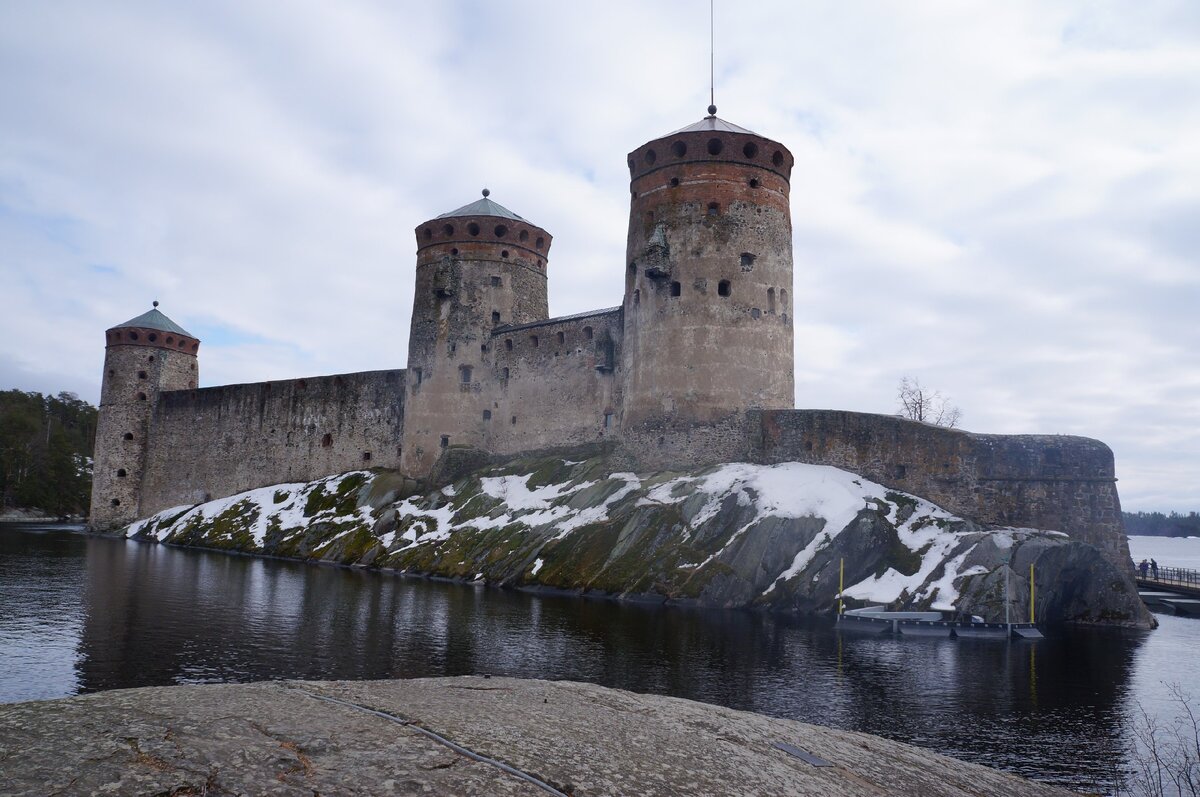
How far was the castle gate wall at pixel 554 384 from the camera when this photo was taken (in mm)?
38750

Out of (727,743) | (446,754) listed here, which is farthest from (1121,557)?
(446,754)

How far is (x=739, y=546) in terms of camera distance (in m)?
28.2

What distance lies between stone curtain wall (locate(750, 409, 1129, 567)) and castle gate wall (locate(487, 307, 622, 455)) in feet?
36.8

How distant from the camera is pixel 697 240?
114 feet

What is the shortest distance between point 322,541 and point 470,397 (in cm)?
971

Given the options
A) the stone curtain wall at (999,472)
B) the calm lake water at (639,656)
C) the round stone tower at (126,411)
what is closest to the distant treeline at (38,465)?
the round stone tower at (126,411)

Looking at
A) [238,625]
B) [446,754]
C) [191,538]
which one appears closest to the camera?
[446,754]

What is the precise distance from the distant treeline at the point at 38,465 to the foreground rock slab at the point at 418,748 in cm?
8087

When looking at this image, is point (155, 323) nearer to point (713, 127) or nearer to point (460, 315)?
point (460, 315)

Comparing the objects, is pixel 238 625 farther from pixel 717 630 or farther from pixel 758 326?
pixel 758 326

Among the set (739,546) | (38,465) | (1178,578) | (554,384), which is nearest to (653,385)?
(554,384)

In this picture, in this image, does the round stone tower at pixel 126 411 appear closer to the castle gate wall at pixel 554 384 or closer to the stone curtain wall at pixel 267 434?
the stone curtain wall at pixel 267 434

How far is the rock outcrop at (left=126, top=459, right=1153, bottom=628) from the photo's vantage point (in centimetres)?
2548

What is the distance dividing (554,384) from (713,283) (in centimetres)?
973
